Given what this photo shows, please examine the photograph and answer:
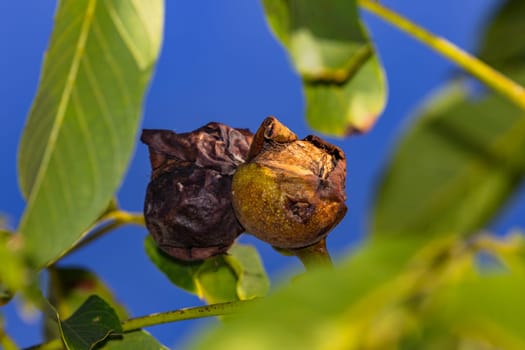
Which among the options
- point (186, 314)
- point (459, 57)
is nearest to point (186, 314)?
point (186, 314)

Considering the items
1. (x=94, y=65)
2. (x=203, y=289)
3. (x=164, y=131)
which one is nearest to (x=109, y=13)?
(x=94, y=65)

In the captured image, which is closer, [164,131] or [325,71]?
[164,131]

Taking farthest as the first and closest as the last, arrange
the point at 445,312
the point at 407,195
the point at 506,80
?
the point at 506,80 → the point at 407,195 → the point at 445,312

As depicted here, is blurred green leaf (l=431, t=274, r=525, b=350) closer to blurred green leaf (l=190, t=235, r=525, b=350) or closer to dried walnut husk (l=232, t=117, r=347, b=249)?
blurred green leaf (l=190, t=235, r=525, b=350)

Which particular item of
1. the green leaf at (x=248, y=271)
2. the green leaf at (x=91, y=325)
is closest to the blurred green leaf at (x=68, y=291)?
the green leaf at (x=248, y=271)

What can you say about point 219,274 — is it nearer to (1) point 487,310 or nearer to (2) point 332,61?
(2) point 332,61

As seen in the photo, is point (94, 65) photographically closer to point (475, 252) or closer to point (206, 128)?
point (206, 128)

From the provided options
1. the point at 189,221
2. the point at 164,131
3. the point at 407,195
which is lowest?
the point at 189,221
